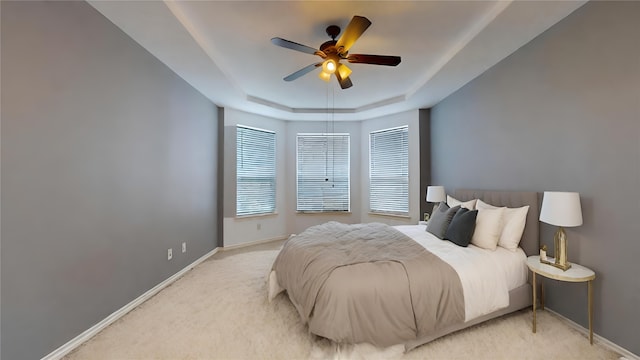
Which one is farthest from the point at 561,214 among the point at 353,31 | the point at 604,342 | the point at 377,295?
the point at 353,31

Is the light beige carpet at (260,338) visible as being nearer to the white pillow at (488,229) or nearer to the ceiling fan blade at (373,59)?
the white pillow at (488,229)

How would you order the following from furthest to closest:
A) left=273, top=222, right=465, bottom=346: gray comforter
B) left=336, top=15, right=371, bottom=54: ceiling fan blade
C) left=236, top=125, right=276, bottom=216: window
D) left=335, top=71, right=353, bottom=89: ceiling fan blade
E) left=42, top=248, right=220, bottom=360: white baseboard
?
left=236, top=125, right=276, bottom=216: window, left=335, top=71, right=353, bottom=89: ceiling fan blade, left=336, top=15, right=371, bottom=54: ceiling fan blade, left=42, top=248, right=220, bottom=360: white baseboard, left=273, top=222, right=465, bottom=346: gray comforter

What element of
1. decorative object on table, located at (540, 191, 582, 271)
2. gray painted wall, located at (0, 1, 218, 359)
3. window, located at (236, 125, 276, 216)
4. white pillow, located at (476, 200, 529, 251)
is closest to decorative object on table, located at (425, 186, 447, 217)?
white pillow, located at (476, 200, 529, 251)

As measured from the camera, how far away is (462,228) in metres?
2.52

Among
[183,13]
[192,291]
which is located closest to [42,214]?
[192,291]

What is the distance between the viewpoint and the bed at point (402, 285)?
1.66 m

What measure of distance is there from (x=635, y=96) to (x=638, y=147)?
36 centimetres

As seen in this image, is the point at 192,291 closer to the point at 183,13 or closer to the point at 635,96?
the point at 183,13

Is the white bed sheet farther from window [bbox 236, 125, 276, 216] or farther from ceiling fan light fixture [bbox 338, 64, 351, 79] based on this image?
window [bbox 236, 125, 276, 216]

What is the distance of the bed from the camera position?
1661 millimetres

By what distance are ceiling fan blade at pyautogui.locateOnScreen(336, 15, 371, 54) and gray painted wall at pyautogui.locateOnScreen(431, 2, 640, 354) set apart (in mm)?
1807

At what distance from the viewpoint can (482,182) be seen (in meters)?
3.25

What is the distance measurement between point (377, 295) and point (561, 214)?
1.58 metres

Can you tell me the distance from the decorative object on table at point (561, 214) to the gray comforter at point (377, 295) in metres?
0.92
